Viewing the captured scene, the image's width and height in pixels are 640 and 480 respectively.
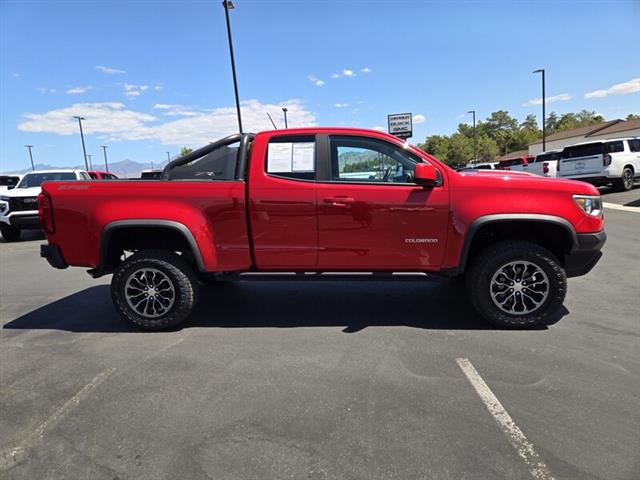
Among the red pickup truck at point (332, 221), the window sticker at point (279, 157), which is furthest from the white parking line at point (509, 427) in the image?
the window sticker at point (279, 157)

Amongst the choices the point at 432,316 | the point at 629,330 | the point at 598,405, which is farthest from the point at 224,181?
the point at 629,330

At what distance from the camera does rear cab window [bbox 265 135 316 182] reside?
421cm

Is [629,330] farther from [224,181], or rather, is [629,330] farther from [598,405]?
[224,181]

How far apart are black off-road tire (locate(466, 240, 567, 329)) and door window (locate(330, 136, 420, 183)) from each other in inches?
42.6

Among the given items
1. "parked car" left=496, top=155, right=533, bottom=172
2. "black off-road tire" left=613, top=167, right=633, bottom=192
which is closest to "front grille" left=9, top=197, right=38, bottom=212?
"black off-road tire" left=613, top=167, right=633, bottom=192

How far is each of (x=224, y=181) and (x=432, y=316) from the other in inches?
102

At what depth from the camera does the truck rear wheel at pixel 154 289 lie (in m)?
4.29

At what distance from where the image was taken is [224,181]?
420 centimetres

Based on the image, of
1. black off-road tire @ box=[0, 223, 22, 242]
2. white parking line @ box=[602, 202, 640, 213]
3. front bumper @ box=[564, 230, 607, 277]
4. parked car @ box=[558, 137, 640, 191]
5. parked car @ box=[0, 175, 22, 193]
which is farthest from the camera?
parked car @ box=[0, 175, 22, 193]

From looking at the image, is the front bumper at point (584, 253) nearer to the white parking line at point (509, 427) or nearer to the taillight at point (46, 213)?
the white parking line at point (509, 427)

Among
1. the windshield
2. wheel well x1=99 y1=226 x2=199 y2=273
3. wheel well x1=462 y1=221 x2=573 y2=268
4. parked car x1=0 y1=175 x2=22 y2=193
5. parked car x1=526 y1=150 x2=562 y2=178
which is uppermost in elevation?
parked car x1=0 y1=175 x2=22 y2=193

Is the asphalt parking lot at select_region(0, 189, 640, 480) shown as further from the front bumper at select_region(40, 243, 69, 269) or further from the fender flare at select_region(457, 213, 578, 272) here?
the fender flare at select_region(457, 213, 578, 272)

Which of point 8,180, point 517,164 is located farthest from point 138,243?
point 517,164

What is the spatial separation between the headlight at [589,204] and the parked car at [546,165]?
15678 mm
